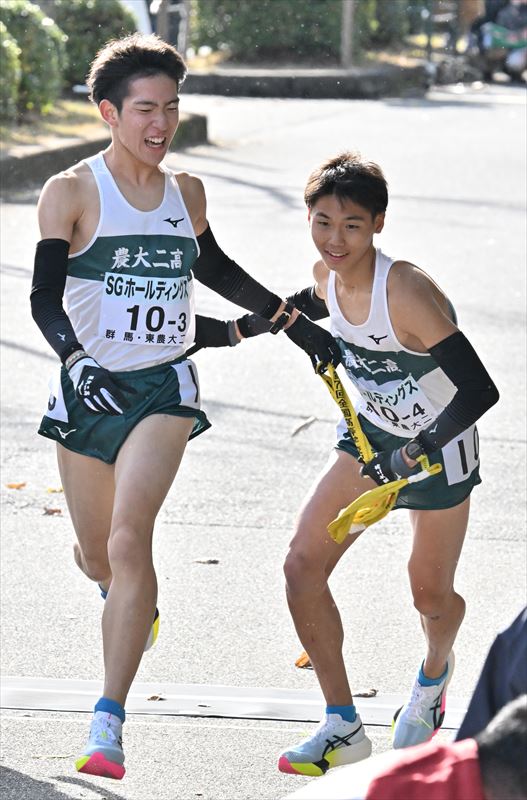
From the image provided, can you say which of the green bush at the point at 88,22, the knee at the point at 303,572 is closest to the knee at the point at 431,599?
the knee at the point at 303,572

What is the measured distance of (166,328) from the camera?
4.25 m

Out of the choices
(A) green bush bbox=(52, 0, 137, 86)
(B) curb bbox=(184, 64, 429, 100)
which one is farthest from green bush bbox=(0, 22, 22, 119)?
(B) curb bbox=(184, 64, 429, 100)

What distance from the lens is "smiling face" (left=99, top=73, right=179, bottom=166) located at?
13.6 feet

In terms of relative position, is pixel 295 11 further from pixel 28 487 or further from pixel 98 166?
pixel 98 166

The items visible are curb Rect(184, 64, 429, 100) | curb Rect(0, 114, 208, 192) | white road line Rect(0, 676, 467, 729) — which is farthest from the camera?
curb Rect(184, 64, 429, 100)

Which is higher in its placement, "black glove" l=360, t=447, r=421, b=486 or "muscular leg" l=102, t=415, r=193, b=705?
"black glove" l=360, t=447, r=421, b=486

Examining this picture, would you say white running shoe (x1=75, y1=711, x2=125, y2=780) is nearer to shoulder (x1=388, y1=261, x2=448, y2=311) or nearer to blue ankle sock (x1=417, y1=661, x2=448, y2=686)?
blue ankle sock (x1=417, y1=661, x2=448, y2=686)

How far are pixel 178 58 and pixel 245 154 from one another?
41.1 ft

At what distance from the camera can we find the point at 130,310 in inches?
164

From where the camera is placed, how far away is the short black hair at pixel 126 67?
13.7 ft

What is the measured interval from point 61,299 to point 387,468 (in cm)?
98

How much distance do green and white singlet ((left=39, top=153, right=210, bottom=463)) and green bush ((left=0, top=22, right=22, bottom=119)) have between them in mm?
10944

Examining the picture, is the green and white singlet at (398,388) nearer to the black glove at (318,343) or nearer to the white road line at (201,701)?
the black glove at (318,343)

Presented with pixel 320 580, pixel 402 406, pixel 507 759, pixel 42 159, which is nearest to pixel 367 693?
pixel 320 580
